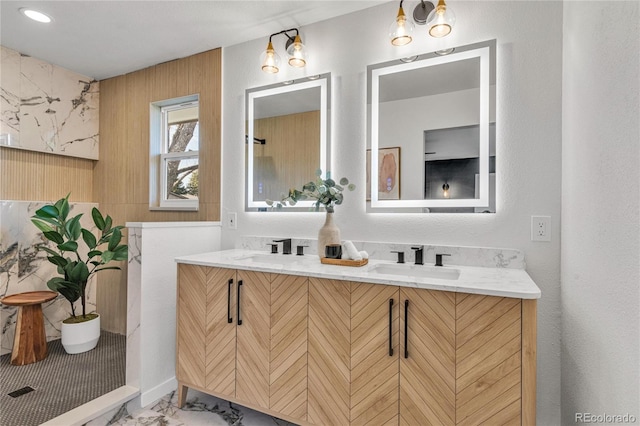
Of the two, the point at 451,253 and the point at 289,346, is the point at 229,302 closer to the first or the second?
the point at 289,346

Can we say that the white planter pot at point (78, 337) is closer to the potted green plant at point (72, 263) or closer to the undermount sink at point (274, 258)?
the potted green plant at point (72, 263)

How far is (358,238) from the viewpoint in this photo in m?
2.09

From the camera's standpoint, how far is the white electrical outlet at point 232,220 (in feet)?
8.21

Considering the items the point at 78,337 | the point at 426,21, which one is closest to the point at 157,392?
the point at 78,337

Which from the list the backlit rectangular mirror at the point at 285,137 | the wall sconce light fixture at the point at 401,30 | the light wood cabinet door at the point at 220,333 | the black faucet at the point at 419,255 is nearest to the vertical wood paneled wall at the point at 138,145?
the backlit rectangular mirror at the point at 285,137

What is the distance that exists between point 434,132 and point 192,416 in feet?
6.99

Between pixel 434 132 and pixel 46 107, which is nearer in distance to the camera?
pixel 434 132

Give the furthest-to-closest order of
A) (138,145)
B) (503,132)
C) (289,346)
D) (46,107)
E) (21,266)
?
(138,145)
(46,107)
(21,266)
(503,132)
(289,346)

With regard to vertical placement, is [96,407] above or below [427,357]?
below

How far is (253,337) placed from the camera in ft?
5.58

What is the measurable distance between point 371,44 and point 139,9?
151cm

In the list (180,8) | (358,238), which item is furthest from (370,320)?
(180,8)

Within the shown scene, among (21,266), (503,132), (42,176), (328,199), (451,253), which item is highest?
(503,132)

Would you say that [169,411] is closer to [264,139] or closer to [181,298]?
[181,298]
